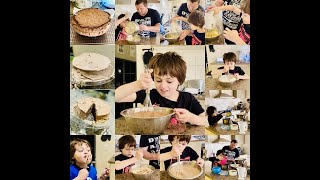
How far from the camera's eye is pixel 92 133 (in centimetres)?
258

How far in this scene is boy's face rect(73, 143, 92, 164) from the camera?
8.41 ft

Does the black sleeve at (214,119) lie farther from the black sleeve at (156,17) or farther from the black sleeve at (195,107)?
the black sleeve at (156,17)

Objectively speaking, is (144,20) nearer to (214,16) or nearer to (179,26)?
(179,26)

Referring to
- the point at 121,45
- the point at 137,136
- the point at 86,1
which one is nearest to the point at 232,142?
the point at 137,136

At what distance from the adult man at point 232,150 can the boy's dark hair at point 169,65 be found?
1.74 ft

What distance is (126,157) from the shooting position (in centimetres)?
257

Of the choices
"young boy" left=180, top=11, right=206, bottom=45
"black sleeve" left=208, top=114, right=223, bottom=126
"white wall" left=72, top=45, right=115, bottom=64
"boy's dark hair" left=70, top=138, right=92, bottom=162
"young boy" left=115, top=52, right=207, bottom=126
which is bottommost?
"boy's dark hair" left=70, top=138, right=92, bottom=162

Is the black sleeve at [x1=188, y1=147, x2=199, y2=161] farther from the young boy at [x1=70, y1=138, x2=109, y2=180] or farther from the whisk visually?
the young boy at [x1=70, y1=138, x2=109, y2=180]

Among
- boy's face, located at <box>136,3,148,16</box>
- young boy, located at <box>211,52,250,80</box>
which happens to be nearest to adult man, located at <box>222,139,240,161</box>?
young boy, located at <box>211,52,250,80</box>

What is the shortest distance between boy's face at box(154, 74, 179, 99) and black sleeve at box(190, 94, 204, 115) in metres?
0.14

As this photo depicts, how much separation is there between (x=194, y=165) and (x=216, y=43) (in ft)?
2.70

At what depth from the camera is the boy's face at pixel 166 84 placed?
2541 mm

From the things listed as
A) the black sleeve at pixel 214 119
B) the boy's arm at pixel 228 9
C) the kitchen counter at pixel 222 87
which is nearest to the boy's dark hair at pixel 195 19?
the boy's arm at pixel 228 9

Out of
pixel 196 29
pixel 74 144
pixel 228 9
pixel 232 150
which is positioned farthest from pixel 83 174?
pixel 228 9
